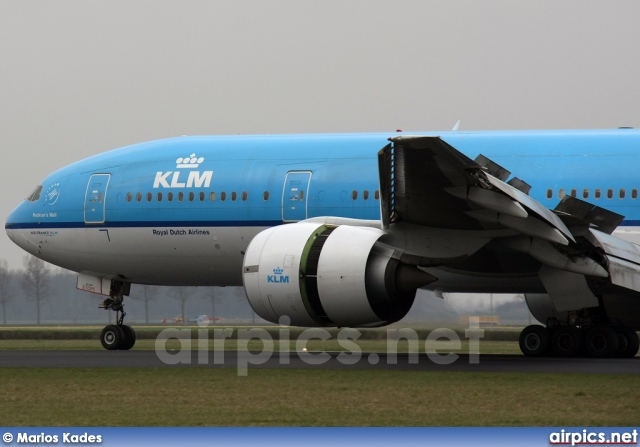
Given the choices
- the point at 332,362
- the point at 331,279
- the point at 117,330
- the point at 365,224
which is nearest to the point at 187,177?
the point at 117,330

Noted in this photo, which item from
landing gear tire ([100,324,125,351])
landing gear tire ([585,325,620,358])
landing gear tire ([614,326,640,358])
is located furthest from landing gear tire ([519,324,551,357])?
landing gear tire ([100,324,125,351])

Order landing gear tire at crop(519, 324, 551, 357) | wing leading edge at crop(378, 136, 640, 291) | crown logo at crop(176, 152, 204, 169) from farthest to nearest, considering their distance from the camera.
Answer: crown logo at crop(176, 152, 204, 169) < landing gear tire at crop(519, 324, 551, 357) < wing leading edge at crop(378, 136, 640, 291)

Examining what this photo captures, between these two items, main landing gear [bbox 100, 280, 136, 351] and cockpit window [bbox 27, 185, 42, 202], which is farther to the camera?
cockpit window [bbox 27, 185, 42, 202]

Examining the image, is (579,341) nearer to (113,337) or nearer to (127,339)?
(127,339)

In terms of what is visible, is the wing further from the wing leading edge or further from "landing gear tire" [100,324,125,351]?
"landing gear tire" [100,324,125,351]

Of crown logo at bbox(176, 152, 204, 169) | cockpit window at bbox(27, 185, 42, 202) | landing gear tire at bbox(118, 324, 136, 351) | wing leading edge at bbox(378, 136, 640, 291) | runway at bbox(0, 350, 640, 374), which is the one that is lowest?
runway at bbox(0, 350, 640, 374)

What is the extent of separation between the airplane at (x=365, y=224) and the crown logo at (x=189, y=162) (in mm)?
34

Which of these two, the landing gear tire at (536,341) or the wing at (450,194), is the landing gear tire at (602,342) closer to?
the landing gear tire at (536,341)

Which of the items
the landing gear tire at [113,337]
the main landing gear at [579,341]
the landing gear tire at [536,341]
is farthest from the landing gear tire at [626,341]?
the landing gear tire at [113,337]

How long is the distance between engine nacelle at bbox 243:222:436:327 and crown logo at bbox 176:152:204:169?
21.3 ft

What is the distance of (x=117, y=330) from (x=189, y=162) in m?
4.20

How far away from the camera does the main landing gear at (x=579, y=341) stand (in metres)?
21.0

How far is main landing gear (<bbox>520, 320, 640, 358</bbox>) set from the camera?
68.9 feet

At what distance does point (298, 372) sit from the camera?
17.2 meters
